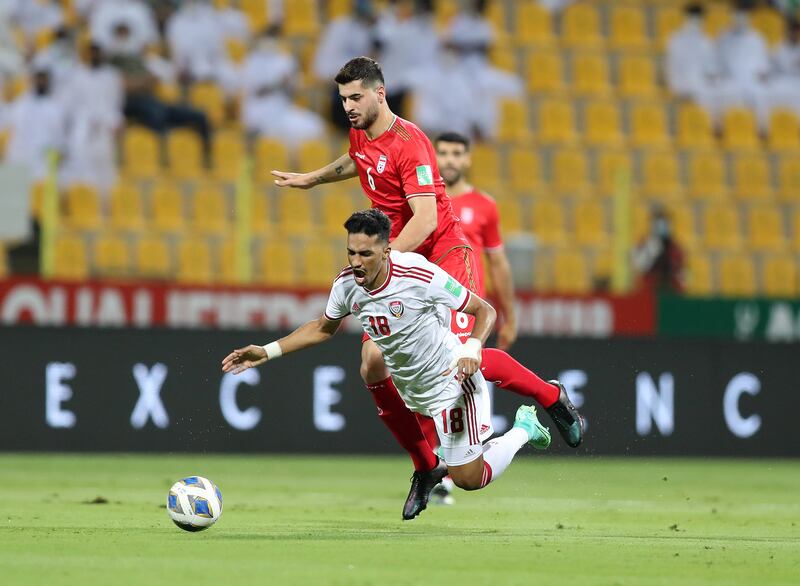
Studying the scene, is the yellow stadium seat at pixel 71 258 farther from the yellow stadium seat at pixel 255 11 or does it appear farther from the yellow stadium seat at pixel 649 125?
the yellow stadium seat at pixel 649 125

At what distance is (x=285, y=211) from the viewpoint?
52.9 feet

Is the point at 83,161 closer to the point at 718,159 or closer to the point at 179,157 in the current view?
the point at 179,157

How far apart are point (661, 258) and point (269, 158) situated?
434cm

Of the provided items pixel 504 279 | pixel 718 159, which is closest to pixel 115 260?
pixel 504 279

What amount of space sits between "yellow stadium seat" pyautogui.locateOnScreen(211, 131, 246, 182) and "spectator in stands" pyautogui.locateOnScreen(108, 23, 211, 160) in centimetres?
12

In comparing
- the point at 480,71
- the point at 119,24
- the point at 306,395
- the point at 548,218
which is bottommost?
the point at 306,395

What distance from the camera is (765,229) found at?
59.2 feet

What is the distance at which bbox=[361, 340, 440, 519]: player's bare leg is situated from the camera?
847cm

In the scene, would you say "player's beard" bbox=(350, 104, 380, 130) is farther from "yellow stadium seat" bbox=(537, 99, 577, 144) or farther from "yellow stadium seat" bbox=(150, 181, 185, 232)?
"yellow stadium seat" bbox=(537, 99, 577, 144)

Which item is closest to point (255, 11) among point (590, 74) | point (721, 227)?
point (590, 74)

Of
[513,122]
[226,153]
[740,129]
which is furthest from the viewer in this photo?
[740,129]

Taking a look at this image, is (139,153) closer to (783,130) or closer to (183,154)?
(183,154)

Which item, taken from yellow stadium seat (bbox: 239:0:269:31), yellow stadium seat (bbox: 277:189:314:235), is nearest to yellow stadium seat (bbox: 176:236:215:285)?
yellow stadium seat (bbox: 277:189:314:235)

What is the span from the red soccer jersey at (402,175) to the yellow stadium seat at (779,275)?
348 inches
